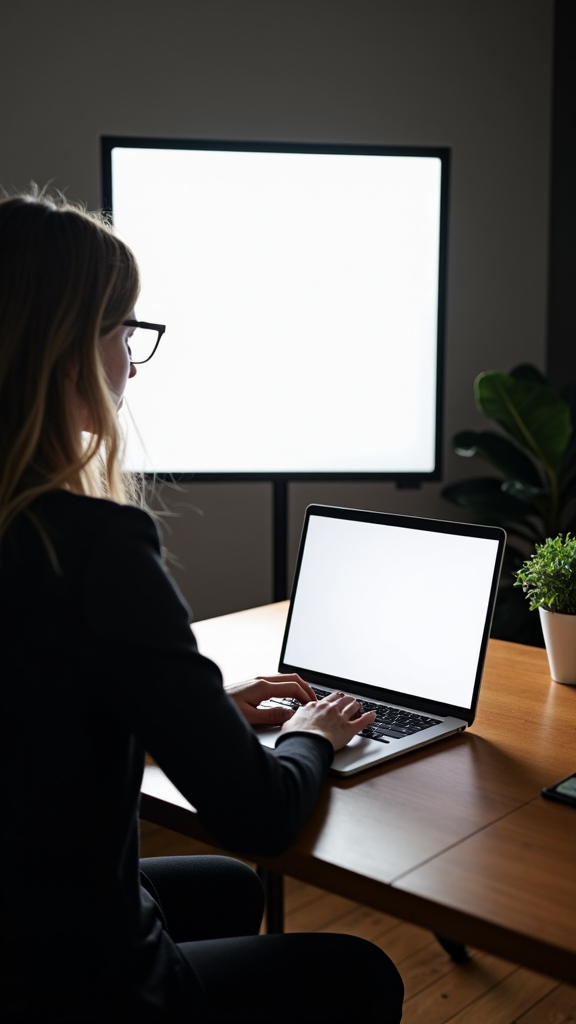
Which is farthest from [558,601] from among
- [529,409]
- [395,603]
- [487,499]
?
[487,499]

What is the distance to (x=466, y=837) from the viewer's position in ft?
3.07

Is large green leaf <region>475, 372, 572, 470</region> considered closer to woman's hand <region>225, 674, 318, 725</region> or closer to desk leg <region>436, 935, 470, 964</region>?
desk leg <region>436, 935, 470, 964</region>

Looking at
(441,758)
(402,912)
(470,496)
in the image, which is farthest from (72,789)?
(470,496)

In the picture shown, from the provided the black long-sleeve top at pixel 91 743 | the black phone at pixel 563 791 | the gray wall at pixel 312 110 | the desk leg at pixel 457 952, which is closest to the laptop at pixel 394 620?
the black phone at pixel 563 791

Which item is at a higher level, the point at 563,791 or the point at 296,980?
the point at 563,791

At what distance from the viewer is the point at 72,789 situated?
0.82 meters

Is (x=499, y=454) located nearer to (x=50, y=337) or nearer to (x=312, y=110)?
(x=312, y=110)

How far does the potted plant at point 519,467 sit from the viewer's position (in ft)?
8.98

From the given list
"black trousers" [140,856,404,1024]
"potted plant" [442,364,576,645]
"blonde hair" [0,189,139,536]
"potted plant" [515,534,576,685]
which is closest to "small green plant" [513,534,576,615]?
"potted plant" [515,534,576,685]

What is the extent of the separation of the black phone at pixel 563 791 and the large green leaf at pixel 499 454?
2.00 metres

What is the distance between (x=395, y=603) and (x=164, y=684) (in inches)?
21.7

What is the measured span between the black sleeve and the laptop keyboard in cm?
33

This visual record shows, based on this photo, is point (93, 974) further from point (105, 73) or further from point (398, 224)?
point (105, 73)

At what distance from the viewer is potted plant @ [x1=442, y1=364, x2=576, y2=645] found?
2.74 m
